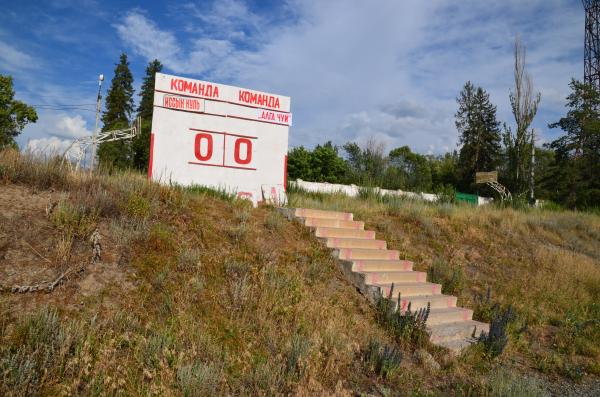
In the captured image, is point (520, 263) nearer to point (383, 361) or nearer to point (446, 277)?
point (446, 277)

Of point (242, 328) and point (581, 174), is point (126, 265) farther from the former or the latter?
point (581, 174)

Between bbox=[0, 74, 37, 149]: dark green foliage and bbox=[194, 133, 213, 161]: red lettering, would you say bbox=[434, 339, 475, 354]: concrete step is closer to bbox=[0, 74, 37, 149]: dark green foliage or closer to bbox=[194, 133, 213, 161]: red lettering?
bbox=[194, 133, 213, 161]: red lettering

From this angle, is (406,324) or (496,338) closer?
(406,324)

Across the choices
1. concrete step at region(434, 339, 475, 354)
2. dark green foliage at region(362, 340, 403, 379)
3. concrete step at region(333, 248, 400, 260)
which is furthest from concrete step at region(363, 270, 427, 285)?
dark green foliage at region(362, 340, 403, 379)

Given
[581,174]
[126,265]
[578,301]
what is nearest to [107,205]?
[126,265]

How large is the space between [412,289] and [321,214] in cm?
252

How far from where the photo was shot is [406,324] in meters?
5.65

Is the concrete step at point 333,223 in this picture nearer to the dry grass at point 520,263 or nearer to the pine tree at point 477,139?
the dry grass at point 520,263

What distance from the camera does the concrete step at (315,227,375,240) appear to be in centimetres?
795

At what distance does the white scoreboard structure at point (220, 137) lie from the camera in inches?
353

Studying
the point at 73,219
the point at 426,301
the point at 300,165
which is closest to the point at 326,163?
the point at 300,165

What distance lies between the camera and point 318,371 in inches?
170

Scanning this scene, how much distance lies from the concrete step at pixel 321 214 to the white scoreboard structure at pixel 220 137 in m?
1.55

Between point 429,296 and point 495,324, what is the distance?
1.33m
